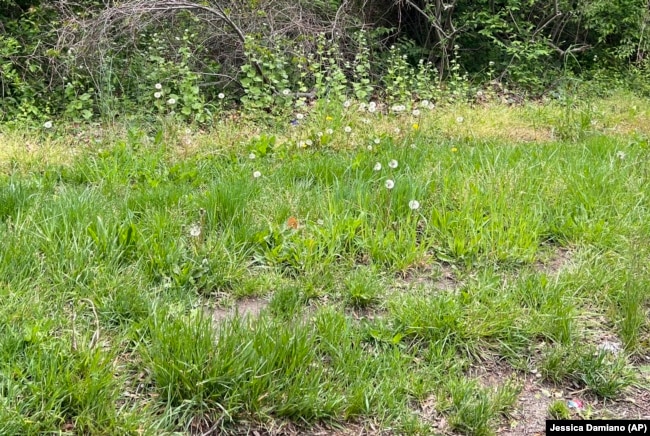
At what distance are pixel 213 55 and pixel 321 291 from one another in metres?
5.17

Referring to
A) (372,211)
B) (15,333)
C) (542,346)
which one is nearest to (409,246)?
(372,211)

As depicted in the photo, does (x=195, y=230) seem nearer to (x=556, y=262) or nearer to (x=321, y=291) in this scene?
(x=321, y=291)

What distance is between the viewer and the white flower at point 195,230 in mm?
2865

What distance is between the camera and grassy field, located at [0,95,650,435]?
199 centimetres

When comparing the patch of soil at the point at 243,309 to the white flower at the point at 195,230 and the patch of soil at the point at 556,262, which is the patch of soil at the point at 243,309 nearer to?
the white flower at the point at 195,230

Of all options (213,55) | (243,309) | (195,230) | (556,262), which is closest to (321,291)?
(243,309)

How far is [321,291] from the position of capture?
8.86 ft

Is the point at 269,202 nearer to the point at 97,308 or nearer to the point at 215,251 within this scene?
the point at 215,251

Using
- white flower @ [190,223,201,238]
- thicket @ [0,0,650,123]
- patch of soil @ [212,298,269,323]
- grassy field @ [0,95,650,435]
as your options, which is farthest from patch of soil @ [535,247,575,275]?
thicket @ [0,0,650,123]

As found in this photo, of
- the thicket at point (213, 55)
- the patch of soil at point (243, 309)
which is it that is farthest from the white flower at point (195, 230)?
the thicket at point (213, 55)

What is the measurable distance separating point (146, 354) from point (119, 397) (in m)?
0.19

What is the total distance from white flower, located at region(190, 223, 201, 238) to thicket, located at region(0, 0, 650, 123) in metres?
2.35

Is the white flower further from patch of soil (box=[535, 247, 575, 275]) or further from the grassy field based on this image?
patch of soil (box=[535, 247, 575, 275])

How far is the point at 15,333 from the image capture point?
2070 mm
